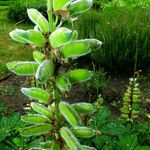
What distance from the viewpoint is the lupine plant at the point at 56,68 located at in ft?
4.90

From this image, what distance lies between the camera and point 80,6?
156 cm

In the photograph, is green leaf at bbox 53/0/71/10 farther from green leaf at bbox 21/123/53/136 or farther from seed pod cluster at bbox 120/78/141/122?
seed pod cluster at bbox 120/78/141/122

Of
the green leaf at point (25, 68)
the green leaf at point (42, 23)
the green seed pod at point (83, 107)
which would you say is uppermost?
the green leaf at point (42, 23)

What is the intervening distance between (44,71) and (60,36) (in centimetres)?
12

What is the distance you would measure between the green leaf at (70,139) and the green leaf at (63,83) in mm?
137

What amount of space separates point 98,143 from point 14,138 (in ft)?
1.64

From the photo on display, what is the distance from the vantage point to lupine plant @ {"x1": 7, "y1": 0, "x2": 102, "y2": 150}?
1.49 meters

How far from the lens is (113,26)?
7.49 m

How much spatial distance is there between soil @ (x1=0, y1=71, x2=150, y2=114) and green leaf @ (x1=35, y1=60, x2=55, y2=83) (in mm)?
4508

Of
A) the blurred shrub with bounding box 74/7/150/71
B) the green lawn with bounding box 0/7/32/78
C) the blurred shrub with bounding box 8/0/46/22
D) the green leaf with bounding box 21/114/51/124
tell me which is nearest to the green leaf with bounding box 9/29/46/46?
the green leaf with bounding box 21/114/51/124

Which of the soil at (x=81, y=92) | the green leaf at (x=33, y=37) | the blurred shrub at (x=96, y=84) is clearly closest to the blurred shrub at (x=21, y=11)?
the soil at (x=81, y=92)

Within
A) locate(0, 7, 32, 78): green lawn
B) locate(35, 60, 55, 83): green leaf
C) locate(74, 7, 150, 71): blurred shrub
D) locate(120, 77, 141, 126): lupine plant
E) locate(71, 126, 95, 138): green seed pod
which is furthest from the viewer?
locate(0, 7, 32, 78): green lawn

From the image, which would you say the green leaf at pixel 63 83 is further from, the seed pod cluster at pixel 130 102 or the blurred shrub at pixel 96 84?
the blurred shrub at pixel 96 84

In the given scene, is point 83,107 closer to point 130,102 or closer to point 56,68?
point 56,68
